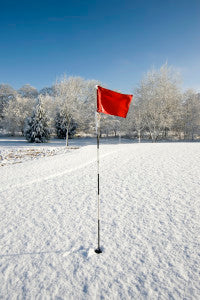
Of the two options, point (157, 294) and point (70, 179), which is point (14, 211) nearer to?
point (70, 179)

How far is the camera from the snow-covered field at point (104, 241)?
2164mm

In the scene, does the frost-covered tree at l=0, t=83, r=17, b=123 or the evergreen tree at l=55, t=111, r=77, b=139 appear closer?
the evergreen tree at l=55, t=111, r=77, b=139

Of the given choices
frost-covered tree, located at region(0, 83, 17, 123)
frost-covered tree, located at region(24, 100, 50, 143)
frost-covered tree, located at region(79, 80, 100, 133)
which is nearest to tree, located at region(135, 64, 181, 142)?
frost-covered tree, located at region(79, 80, 100, 133)

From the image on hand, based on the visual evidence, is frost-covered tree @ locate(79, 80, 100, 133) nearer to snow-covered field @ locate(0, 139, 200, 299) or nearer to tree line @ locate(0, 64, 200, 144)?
tree line @ locate(0, 64, 200, 144)

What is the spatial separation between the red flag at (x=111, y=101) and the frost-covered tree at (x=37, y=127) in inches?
985

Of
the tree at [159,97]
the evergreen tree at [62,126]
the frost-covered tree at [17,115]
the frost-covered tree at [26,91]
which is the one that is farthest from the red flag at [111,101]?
the frost-covered tree at [26,91]

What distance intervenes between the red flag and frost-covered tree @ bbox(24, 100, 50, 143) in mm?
25026

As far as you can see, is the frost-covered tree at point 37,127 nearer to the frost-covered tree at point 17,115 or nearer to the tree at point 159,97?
the frost-covered tree at point 17,115

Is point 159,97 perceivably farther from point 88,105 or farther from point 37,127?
point 37,127

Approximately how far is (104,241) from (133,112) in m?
26.4

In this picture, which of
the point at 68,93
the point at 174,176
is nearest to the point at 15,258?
the point at 174,176

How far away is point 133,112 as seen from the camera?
2733cm

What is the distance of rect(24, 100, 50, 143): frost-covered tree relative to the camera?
26.2 meters

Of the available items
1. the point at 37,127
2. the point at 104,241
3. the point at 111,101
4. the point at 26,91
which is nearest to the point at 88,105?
the point at 37,127
